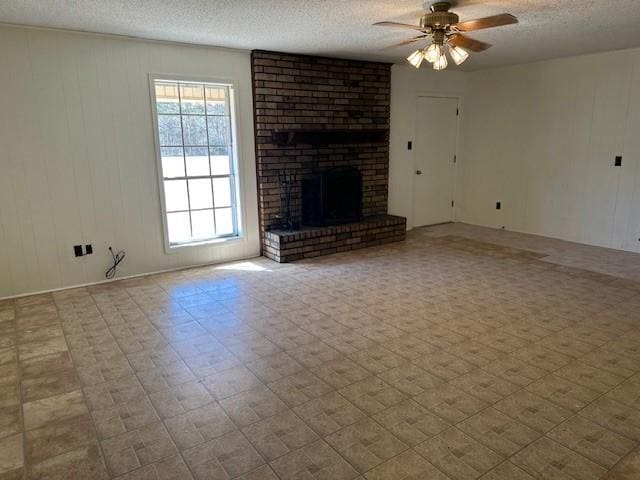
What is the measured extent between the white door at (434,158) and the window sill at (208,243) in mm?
2896

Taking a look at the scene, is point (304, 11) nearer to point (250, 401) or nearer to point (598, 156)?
point (250, 401)

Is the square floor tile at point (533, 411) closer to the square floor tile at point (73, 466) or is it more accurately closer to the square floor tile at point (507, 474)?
the square floor tile at point (507, 474)

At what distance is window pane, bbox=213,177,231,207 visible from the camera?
5.00 meters

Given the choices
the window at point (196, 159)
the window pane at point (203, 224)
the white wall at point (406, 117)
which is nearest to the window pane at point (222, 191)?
the window at point (196, 159)

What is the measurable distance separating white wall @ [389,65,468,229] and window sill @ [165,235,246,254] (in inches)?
95.1

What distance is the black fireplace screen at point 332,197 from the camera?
5344 mm

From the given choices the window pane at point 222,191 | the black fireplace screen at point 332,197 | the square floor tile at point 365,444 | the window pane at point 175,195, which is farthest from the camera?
the black fireplace screen at point 332,197

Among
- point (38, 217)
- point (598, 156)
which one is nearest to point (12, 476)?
point (38, 217)

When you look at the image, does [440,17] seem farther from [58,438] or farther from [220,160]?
[58,438]

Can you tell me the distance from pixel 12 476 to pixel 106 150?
3.12 metres

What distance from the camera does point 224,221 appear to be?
202 inches

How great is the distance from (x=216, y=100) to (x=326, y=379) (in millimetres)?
3444

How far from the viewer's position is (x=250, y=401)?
2363 mm

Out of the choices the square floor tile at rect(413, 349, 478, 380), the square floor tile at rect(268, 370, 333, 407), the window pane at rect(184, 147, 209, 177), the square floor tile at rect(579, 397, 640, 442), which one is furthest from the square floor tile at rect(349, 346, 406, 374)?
the window pane at rect(184, 147, 209, 177)
